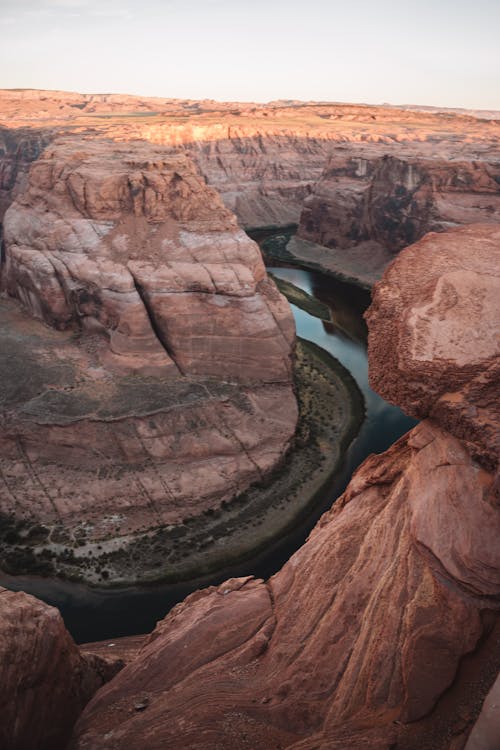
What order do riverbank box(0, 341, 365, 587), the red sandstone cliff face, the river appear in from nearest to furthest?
the river
riverbank box(0, 341, 365, 587)
the red sandstone cliff face

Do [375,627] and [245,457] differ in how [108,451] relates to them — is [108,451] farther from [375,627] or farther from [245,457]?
[375,627]

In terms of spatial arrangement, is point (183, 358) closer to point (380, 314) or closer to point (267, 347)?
point (267, 347)

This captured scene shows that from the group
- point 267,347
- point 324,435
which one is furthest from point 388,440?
point 267,347

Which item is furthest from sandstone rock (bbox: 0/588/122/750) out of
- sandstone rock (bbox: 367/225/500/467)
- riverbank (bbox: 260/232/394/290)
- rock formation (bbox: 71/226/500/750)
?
riverbank (bbox: 260/232/394/290)

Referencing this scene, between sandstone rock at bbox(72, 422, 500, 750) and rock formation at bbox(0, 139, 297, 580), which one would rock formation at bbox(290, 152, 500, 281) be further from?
sandstone rock at bbox(72, 422, 500, 750)

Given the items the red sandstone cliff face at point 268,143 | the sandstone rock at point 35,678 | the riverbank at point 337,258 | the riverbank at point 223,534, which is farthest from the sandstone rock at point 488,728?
the red sandstone cliff face at point 268,143
